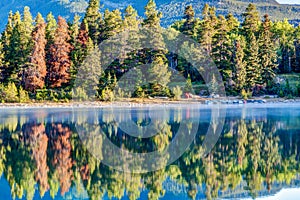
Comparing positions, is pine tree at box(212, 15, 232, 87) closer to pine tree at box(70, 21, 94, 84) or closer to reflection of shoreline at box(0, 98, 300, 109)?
reflection of shoreline at box(0, 98, 300, 109)

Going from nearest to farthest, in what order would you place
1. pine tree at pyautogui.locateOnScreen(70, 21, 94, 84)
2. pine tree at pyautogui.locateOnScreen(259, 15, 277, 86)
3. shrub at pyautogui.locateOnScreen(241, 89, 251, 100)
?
shrub at pyautogui.locateOnScreen(241, 89, 251, 100), pine tree at pyautogui.locateOnScreen(70, 21, 94, 84), pine tree at pyautogui.locateOnScreen(259, 15, 277, 86)

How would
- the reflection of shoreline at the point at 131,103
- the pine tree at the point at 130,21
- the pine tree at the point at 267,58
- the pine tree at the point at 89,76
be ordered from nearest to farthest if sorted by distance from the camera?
the reflection of shoreline at the point at 131,103 < the pine tree at the point at 89,76 < the pine tree at the point at 267,58 < the pine tree at the point at 130,21

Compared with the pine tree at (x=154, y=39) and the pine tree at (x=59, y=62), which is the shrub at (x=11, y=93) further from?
the pine tree at (x=154, y=39)

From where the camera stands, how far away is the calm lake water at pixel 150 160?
1658 centimetres

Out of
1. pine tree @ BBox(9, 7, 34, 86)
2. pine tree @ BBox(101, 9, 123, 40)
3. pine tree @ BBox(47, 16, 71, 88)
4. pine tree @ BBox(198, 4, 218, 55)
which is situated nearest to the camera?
pine tree @ BBox(47, 16, 71, 88)

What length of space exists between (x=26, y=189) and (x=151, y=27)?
4207 cm

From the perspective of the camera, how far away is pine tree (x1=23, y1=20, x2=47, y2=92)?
55.1 metres

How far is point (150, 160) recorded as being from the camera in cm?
2128

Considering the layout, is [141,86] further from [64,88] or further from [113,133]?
[113,133]

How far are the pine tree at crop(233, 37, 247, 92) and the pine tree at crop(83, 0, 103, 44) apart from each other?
14493 mm

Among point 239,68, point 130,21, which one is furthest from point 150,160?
point 130,21

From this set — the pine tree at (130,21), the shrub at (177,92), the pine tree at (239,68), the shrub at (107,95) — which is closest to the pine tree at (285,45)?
the pine tree at (239,68)

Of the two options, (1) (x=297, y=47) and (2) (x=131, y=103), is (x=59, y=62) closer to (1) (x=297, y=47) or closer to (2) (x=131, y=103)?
(2) (x=131, y=103)

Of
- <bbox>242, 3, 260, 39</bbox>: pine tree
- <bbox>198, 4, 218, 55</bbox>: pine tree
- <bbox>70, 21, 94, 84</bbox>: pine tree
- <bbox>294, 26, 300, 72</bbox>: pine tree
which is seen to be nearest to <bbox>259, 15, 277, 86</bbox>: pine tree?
<bbox>242, 3, 260, 39</bbox>: pine tree
